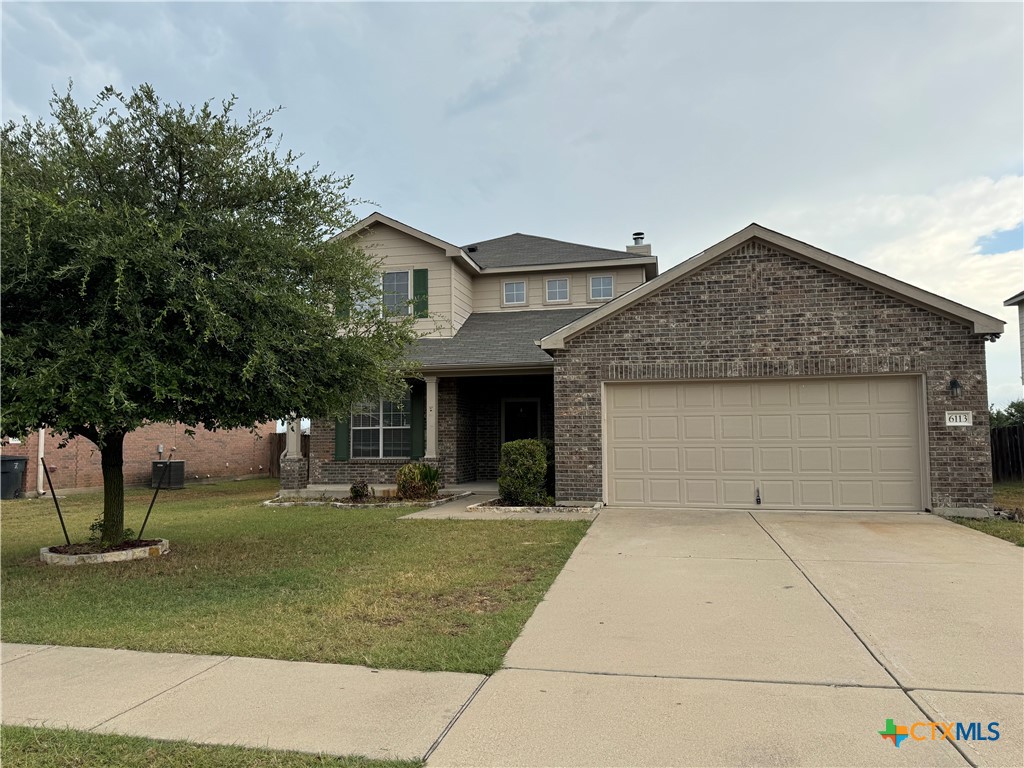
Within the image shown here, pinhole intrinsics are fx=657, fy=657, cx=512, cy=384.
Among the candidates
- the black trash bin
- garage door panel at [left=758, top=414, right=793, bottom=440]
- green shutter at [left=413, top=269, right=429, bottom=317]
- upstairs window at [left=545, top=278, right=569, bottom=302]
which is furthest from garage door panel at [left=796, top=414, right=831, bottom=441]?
the black trash bin

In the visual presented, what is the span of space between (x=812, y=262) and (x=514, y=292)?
832cm

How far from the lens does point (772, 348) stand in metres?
11.3

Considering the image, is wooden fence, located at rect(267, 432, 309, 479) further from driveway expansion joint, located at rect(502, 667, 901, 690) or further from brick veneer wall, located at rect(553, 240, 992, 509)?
driveway expansion joint, located at rect(502, 667, 901, 690)

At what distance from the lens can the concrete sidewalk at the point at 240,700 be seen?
3439 millimetres

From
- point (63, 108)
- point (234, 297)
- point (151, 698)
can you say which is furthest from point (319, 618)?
point (63, 108)

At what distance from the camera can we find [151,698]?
3943 millimetres

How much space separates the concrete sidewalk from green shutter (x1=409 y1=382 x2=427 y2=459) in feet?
34.6

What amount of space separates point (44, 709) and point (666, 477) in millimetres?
9626

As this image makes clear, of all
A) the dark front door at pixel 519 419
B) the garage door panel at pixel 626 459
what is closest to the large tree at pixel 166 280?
the garage door panel at pixel 626 459

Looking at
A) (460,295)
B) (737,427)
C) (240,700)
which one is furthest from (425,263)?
(240,700)

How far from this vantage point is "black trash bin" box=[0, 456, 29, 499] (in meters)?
16.7

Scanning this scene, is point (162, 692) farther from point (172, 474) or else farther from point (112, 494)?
point (172, 474)

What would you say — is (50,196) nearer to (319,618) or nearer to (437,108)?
(319,618)

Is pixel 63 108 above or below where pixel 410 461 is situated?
above
